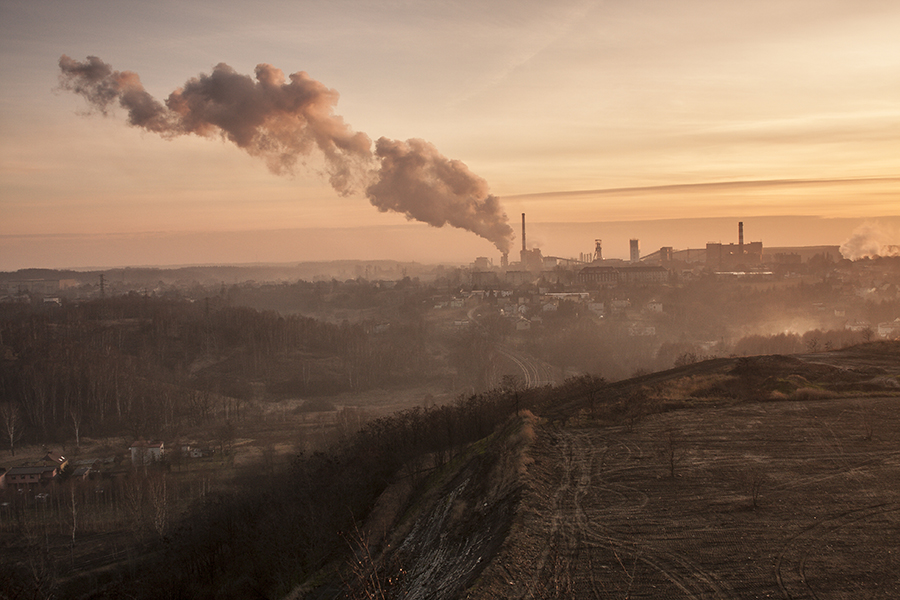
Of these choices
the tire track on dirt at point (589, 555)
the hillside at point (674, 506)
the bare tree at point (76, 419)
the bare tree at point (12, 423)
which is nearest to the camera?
the tire track on dirt at point (589, 555)

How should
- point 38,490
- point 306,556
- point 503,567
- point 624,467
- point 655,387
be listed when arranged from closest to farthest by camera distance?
point 503,567
point 624,467
point 306,556
point 655,387
point 38,490

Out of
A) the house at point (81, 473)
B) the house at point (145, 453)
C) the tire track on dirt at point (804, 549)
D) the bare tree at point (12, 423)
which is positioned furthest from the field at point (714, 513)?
the bare tree at point (12, 423)

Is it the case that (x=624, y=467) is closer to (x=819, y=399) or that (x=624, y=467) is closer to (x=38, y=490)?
(x=819, y=399)

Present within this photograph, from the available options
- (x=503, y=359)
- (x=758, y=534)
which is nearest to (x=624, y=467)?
(x=758, y=534)

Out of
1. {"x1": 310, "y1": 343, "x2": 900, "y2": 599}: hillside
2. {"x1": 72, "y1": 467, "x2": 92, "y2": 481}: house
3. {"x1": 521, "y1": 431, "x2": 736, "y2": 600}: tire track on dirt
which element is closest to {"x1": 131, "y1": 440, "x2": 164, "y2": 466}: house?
{"x1": 72, "y1": 467, "x2": 92, "y2": 481}: house

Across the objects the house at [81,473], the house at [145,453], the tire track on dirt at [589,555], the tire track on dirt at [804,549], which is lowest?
the house at [81,473]

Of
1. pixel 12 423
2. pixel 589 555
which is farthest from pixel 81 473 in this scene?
pixel 589 555

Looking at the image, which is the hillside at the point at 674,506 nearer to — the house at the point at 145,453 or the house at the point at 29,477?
the house at the point at 145,453

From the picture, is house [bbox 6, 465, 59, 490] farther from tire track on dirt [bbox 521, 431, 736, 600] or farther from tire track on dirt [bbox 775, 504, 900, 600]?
tire track on dirt [bbox 775, 504, 900, 600]
